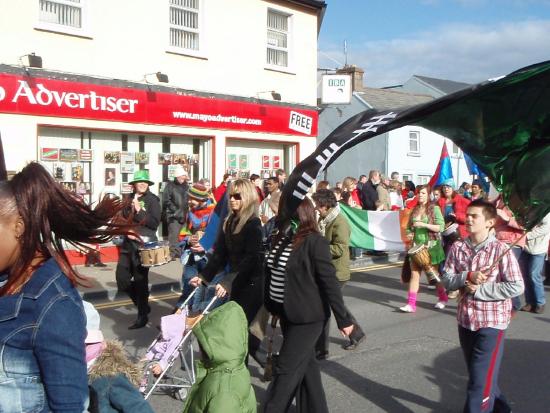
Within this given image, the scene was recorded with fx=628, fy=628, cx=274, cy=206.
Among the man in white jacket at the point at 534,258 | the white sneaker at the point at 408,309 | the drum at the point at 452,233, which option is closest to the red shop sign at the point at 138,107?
the drum at the point at 452,233

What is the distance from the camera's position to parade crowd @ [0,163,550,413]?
6.51ft

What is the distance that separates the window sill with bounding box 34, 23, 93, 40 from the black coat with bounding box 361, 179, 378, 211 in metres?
7.06

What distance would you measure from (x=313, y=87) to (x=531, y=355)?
13259 mm

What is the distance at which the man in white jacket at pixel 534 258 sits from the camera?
29.9ft

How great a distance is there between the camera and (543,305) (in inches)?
354

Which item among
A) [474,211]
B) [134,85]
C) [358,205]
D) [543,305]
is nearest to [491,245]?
[474,211]

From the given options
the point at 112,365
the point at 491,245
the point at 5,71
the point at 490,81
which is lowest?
the point at 112,365

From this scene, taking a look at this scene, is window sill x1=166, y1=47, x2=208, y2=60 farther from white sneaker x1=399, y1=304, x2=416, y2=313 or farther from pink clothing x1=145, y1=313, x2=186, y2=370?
pink clothing x1=145, y1=313, x2=186, y2=370

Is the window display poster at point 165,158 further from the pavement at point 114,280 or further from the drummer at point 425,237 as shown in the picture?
the drummer at point 425,237

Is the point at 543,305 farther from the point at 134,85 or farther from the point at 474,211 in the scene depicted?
the point at 134,85

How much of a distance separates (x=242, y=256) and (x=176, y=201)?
7.65 m

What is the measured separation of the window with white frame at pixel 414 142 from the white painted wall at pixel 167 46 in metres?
17.7

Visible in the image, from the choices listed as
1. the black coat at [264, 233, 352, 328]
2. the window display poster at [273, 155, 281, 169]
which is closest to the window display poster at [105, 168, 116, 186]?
the window display poster at [273, 155, 281, 169]

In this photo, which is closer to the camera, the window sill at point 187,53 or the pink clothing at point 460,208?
the pink clothing at point 460,208
